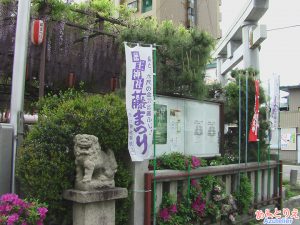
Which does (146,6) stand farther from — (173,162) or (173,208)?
(173,208)

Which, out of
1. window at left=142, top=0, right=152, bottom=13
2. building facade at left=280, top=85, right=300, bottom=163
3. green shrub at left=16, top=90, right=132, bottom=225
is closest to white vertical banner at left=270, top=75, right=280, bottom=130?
green shrub at left=16, top=90, right=132, bottom=225

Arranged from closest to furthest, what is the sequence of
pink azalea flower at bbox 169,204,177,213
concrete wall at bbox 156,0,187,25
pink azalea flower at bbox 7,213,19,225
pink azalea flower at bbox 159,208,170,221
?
pink azalea flower at bbox 7,213,19,225
pink azalea flower at bbox 159,208,170,221
pink azalea flower at bbox 169,204,177,213
concrete wall at bbox 156,0,187,25

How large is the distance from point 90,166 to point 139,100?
3.86 ft

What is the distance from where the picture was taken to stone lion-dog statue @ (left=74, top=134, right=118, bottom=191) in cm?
493

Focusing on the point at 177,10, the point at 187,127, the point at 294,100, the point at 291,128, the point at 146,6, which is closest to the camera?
the point at 187,127

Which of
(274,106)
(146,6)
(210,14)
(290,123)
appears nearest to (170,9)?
(146,6)

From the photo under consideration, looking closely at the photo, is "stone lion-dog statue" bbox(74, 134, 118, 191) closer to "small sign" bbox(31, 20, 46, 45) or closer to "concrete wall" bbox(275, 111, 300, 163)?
"small sign" bbox(31, 20, 46, 45)

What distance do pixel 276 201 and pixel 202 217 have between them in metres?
3.40

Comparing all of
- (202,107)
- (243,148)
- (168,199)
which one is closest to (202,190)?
(168,199)

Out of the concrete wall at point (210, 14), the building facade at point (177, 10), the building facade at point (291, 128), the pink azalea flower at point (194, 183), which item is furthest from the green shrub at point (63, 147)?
the concrete wall at point (210, 14)

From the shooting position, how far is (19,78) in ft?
18.8

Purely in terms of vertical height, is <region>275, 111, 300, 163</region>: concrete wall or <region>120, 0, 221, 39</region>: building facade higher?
<region>120, 0, 221, 39</region>: building facade

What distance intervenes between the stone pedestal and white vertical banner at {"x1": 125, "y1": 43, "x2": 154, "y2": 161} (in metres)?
0.66

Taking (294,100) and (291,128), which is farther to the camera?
(294,100)
